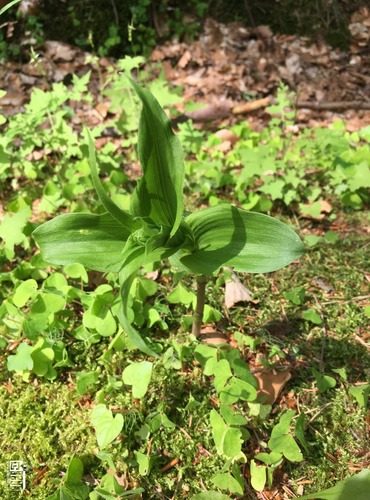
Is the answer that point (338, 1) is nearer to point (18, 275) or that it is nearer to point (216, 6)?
point (216, 6)

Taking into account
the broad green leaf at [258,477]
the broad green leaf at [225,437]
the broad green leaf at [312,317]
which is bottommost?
the broad green leaf at [258,477]

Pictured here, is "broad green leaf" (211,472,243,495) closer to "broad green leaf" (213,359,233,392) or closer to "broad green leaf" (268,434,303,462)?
"broad green leaf" (268,434,303,462)

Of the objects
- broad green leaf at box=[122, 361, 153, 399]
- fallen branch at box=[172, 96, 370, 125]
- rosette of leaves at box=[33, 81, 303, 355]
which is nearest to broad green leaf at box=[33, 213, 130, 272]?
Answer: rosette of leaves at box=[33, 81, 303, 355]

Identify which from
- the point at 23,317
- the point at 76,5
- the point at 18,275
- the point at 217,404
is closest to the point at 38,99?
the point at 18,275

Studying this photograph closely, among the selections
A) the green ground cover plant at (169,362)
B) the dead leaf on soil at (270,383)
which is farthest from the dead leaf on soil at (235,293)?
the dead leaf on soil at (270,383)

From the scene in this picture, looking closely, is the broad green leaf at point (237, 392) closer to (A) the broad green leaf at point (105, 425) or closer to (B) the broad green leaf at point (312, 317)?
(A) the broad green leaf at point (105, 425)
